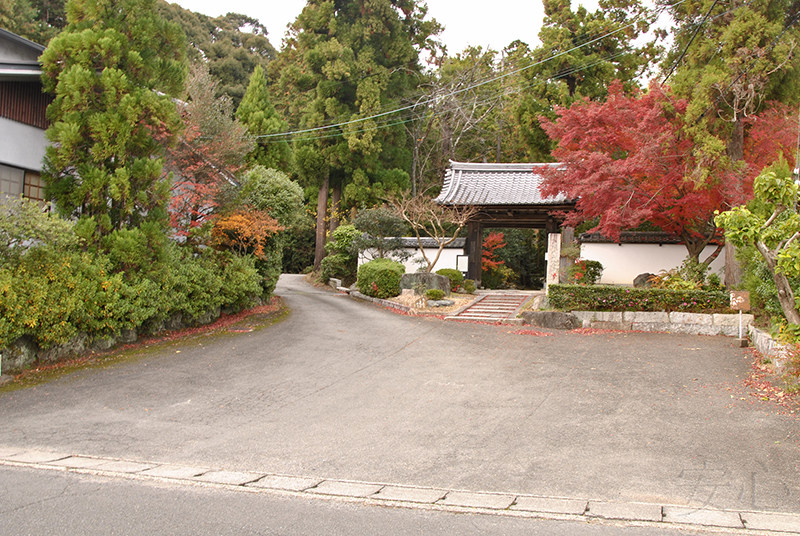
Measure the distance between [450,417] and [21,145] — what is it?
10.3 metres

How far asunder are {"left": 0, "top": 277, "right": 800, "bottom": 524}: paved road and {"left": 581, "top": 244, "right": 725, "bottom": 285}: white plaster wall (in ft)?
25.3

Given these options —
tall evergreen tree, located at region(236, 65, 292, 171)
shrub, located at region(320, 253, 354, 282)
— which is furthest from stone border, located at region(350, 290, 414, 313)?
Answer: tall evergreen tree, located at region(236, 65, 292, 171)

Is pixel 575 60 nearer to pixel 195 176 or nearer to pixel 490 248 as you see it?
pixel 490 248

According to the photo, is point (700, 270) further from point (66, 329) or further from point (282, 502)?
Answer: point (66, 329)

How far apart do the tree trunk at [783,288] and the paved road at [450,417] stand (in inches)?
51.9

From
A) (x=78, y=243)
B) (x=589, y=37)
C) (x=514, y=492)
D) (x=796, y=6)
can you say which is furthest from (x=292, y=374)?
(x=589, y=37)

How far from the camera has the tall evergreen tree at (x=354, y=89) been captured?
26562mm

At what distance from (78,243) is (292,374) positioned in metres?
4.85

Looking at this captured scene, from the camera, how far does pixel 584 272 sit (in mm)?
17781

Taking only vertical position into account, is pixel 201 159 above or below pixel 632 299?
above

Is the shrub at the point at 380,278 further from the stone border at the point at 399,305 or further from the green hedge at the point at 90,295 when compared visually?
the green hedge at the point at 90,295

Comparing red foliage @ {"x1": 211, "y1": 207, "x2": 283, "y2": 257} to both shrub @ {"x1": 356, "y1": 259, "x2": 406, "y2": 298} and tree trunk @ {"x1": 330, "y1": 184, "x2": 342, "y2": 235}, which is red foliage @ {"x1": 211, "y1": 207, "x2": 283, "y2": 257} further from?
tree trunk @ {"x1": 330, "y1": 184, "x2": 342, "y2": 235}

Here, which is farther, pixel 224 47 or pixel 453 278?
pixel 224 47

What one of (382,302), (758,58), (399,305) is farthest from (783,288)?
(382,302)
